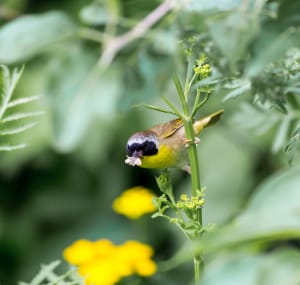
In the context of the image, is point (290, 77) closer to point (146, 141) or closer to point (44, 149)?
point (146, 141)

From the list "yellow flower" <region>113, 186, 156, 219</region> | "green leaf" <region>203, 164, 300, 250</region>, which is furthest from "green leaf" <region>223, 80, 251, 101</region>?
"yellow flower" <region>113, 186, 156, 219</region>

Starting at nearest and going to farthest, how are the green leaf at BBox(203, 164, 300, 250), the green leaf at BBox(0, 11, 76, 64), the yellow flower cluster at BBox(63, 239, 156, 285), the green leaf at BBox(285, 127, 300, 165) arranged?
the green leaf at BBox(203, 164, 300, 250)
the green leaf at BBox(285, 127, 300, 165)
the yellow flower cluster at BBox(63, 239, 156, 285)
the green leaf at BBox(0, 11, 76, 64)

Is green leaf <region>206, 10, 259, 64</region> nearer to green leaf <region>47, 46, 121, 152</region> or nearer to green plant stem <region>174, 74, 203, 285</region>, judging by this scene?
green plant stem <region>174, 74, 203, 285</region>

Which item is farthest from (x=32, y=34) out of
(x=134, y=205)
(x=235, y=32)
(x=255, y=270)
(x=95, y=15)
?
(x=255, y=270)

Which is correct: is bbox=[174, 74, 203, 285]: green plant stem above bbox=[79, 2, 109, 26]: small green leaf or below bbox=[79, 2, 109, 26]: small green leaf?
below

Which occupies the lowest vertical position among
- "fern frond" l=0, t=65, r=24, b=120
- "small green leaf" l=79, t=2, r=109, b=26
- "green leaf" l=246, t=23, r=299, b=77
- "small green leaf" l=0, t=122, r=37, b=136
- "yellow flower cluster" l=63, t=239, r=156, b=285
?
"green leaf" l=246, t=23, r=299, b=77

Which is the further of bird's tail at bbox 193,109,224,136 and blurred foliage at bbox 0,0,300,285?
bird's tail at bbox 193,109,224,136
